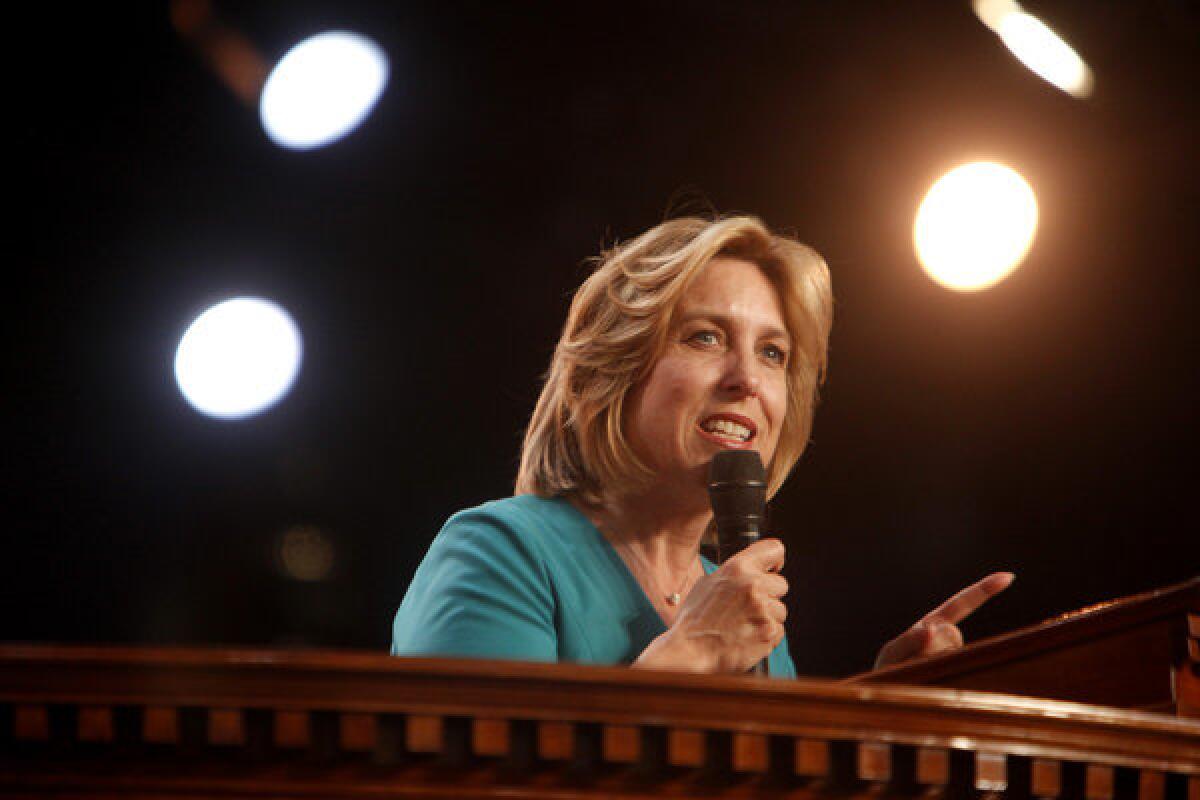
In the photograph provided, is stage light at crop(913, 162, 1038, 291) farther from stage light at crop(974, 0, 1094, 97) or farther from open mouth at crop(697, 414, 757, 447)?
open mouth at crop(697, 414, 757, 447)

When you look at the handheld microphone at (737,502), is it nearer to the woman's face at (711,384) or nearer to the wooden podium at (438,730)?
the woman's face at (711,384)

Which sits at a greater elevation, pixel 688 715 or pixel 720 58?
pixel 720 58

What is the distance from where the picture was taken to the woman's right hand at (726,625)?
1347 millimetres

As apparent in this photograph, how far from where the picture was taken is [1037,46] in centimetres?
264

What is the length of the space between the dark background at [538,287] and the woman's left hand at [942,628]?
41.9 inches

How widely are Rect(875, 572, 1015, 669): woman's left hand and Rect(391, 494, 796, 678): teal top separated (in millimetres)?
248

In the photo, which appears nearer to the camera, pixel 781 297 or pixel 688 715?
pixel 688 715

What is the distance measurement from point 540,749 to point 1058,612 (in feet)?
8.01

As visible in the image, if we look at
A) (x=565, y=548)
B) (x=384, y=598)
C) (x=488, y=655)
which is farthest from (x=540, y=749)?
(x=384, y=598)

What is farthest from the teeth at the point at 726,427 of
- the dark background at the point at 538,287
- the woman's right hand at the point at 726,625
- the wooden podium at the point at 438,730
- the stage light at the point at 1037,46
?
the stage light at the point at 1037,46

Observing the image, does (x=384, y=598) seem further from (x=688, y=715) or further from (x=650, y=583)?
(x=688, y=715)

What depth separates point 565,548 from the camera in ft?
5.63

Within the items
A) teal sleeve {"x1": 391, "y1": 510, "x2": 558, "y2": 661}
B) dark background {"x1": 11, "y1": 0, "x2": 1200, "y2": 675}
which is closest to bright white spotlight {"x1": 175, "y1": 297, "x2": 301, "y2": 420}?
dark background {"x1": 11, "y1": 0, "x2": 1200, "y2": 675}

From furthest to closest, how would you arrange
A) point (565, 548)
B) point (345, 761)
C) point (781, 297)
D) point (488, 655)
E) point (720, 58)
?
point (720, 58), point (781, 297), point (565, 548), point (488, 655), point (345, 761)
